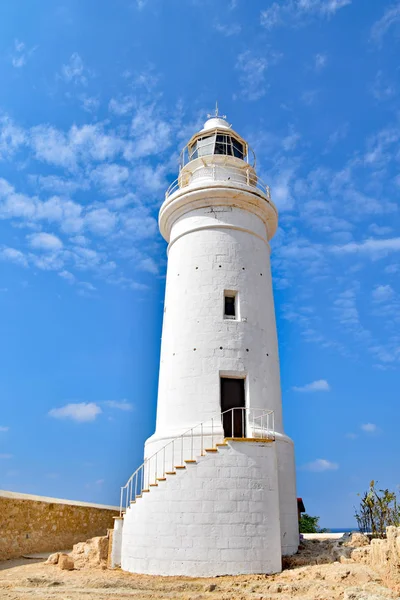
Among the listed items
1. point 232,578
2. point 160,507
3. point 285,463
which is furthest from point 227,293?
point 232,578

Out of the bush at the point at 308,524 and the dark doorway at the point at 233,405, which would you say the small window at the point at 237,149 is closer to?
the dark doorway at the point at 233,405

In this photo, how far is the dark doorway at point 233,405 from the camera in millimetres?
13031

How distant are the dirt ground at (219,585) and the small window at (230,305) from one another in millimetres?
6428

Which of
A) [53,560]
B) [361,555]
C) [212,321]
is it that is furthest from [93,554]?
[212,321]

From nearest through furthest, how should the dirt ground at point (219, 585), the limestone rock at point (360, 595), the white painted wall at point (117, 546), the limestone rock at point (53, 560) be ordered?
the limestone rock at point (360, 595)
the dirt ground at point (219, 585)
the white painted wall at point (117, 546)
the limestone rock at point (53, 560)

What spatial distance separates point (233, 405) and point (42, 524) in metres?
7.15

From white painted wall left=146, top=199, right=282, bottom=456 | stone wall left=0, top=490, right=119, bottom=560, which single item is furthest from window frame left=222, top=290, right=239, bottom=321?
stone wall left=0, top=490, right=119, bottom=560

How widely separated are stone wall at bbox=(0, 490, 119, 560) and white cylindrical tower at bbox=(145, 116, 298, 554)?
4147 millimetres

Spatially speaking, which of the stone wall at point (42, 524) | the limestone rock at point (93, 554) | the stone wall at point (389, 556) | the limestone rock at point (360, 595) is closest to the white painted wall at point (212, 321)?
the limestone rock at point (93, 554)

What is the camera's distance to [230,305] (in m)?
14.5

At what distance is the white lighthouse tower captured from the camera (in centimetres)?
1071

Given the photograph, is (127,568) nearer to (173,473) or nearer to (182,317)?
(173,473)

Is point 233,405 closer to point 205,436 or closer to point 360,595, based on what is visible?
point 205,436

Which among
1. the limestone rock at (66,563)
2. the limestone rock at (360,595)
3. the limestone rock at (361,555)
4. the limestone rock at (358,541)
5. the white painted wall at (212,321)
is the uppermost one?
the white painted wall at (212,321)
